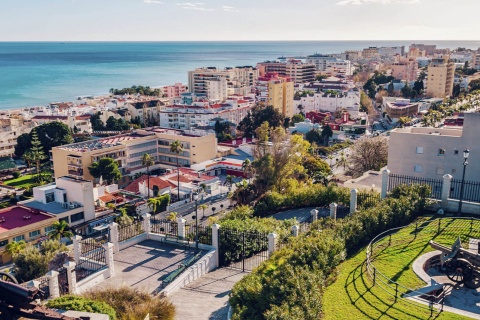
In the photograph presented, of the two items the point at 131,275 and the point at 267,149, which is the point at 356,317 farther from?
the point at 267,149

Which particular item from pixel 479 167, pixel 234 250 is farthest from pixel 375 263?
pixel 479 167

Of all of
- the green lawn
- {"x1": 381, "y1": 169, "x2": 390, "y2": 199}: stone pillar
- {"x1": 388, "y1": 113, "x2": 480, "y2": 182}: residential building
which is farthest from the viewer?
the green lawn

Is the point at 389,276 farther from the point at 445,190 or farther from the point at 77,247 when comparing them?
the point at 77,247

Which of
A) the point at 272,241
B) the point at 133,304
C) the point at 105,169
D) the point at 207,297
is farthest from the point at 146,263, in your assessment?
the point at 105,169

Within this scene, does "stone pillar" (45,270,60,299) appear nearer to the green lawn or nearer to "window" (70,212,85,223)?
"window" (70,212,85,223)

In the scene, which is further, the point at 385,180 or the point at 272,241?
the point at 385,180

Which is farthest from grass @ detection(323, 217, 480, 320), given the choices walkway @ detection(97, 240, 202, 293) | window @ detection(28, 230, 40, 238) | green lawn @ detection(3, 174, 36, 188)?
green lawn @ detection(3, 174, 36, 188)

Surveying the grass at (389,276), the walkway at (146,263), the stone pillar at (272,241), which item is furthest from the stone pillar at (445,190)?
the walkway at (146,263)
